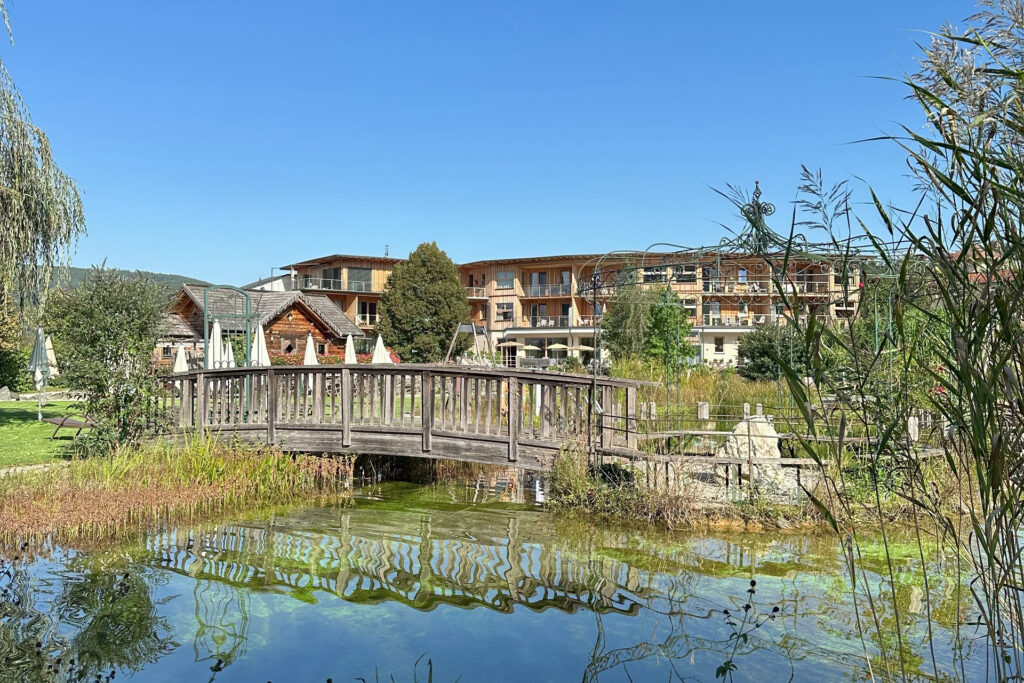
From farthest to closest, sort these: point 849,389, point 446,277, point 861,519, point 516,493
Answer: point 446,277, point 516,493, point 861,519, point 849,389

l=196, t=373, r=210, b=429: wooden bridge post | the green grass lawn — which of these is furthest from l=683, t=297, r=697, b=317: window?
the green grass lawn

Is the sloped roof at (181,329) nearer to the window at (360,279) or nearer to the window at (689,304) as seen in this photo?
the window at (689,304)

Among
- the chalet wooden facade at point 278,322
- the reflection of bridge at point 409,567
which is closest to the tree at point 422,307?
the chalet wooden facade at point 278,322

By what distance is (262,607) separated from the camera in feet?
21.6

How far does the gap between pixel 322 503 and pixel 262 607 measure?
158 inches

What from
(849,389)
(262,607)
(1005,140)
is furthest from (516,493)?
(1005,140)

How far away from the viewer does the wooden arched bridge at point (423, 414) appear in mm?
10305

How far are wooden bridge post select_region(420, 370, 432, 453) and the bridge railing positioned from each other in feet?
0.04

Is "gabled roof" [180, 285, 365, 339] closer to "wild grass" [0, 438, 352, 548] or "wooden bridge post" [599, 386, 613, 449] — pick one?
"wild grass" [0, 438, 352, 548]

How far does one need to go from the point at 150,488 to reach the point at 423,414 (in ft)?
11.4

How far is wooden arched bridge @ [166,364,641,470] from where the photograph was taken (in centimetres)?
1030

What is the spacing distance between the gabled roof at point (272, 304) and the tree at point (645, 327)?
1213 cm

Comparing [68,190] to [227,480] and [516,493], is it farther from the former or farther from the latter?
[516,493]

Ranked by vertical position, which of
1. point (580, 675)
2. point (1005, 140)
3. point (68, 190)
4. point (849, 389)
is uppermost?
point (68, 190)
